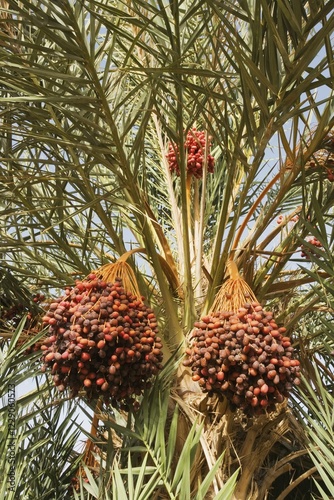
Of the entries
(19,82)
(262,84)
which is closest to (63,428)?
(19,82)

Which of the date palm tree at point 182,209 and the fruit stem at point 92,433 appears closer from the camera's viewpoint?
the date palm tree at point 182,209

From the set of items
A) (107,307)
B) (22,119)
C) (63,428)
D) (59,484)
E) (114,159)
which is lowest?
(59,484)

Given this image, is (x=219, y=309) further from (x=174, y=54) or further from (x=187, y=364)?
(x=174, y=54)

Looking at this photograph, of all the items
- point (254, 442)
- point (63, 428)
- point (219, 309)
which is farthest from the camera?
point (63, 428)

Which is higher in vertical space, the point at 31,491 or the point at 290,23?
the point at 290,23

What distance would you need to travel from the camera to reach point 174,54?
1.39 metres

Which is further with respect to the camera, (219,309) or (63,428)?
(63,428)

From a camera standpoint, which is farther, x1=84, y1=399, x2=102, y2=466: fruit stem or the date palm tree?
x1=84, y1=399, x2=102, y2=466: fruit stem

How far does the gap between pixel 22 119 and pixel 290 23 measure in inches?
28.3

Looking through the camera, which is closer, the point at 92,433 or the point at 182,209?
the point at 182,209

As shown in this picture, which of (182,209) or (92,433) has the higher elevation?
(182,209)

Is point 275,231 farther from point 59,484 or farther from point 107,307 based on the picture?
point 59,484

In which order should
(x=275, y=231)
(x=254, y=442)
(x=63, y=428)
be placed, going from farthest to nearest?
(x=63, y=428), (x=275, y=231), (x=254, y=442)

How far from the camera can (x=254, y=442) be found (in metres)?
1.68
